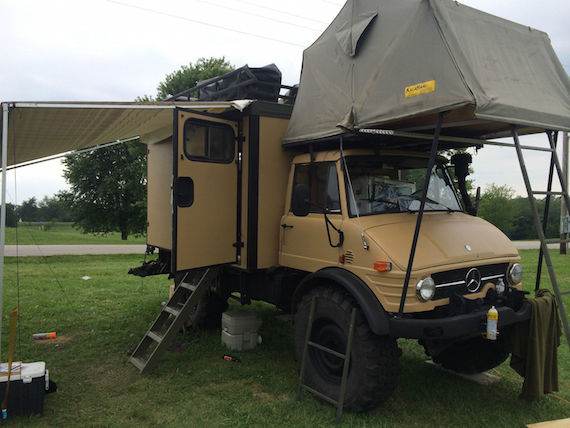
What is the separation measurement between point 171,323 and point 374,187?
2.96 metres

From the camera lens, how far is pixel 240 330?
229 inches

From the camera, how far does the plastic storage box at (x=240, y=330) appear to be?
5.79 meters

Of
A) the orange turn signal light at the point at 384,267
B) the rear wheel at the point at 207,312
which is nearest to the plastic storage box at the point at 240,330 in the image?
the rear wheel at the point at 207,312

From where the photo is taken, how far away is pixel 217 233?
5.11 metres

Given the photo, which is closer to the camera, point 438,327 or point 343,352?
point 438,327

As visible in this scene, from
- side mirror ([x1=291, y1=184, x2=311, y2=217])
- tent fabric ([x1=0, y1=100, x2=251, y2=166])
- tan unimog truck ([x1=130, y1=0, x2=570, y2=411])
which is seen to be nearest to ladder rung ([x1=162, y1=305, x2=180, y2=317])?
tan unimog truck ([x1=130, y1=0, x2=570, y2=411])

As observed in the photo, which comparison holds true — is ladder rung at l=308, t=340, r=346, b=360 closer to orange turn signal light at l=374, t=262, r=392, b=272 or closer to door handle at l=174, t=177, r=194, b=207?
orange turn signal light at l=374, t=262, r=392, b=272

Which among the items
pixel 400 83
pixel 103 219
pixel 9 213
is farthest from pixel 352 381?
pixel 103 219

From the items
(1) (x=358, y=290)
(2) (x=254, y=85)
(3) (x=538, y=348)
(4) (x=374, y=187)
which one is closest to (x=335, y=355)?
(1) (x=358, y=290)

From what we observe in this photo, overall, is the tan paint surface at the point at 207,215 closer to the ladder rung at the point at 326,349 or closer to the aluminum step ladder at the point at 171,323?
the aluminum step ladder at the point at 171,323

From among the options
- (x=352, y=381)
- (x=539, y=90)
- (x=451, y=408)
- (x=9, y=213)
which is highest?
(x=539, y=90)

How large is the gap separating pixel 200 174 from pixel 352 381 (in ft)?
8.94

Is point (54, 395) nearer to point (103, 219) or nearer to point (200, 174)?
point (200, 174)

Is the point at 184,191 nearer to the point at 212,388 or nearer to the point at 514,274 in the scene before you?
the point at 212,388
